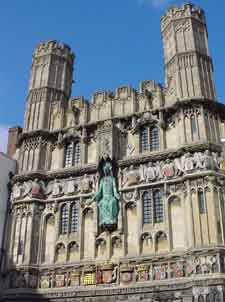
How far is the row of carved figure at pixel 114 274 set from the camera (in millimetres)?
20359

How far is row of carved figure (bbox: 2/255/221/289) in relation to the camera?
802 inches

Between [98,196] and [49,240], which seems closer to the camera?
[98,196]

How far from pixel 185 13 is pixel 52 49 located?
9965 millimetres

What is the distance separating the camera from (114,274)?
22.2 m

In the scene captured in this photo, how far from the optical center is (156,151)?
25391 millimetres

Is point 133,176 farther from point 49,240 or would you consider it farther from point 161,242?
point 49,240

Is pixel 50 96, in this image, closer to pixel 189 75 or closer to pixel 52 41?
pixel 52 41

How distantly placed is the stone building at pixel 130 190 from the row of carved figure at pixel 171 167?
0.20 ft

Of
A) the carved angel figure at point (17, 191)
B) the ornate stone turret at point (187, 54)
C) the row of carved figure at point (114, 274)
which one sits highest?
the ornate stone turret at point (187, 54)

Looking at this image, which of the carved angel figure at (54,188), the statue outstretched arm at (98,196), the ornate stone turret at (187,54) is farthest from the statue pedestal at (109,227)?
the ornate stone turret at (187,54)

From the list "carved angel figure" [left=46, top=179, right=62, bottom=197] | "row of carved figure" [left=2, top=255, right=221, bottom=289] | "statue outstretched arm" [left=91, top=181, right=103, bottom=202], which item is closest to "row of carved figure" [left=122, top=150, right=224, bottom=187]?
"statue outstretched arm" [left=91, top=181, right=103, bottom=202]

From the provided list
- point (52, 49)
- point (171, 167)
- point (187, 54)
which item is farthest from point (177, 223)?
point (52, 49)

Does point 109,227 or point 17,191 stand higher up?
point 17,191

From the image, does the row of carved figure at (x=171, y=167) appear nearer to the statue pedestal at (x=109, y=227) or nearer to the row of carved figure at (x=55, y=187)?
the row of carved figure at (x=55, y=187)
